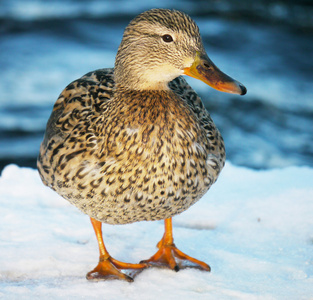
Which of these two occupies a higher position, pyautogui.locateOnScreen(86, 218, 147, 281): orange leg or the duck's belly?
the duck's belly

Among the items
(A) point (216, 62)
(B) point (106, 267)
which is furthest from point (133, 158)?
(A) point (216, 62)

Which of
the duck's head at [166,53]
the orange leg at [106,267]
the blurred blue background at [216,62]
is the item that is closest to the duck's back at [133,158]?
the duck's head at [166,53]

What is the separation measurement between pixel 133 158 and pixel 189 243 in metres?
1.23

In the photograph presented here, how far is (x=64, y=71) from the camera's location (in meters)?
9.27

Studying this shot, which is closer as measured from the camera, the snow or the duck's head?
the duck's head

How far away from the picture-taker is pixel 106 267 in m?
3.96

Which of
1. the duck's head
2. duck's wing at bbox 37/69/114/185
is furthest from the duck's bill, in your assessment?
duck's wing at bbox 37/69/114/185

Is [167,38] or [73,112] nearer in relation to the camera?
[167,38]

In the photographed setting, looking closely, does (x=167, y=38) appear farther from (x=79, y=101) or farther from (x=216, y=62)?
(x=216, y=62)

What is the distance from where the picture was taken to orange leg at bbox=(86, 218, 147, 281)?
154 inches

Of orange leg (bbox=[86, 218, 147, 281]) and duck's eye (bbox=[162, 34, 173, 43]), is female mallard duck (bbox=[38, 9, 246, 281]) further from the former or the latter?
orange leg (bbox=[86, 218, 147, 281])

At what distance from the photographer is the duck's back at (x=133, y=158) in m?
3.52

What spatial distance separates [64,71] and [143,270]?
5755 millimetres

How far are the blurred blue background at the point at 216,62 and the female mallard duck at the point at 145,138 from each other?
4.02 meters
